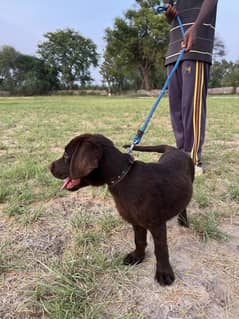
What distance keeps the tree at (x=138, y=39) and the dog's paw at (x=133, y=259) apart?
35.9 metres

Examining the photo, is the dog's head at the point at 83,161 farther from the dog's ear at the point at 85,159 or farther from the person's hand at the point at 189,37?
the person's hand at the point at 189,37

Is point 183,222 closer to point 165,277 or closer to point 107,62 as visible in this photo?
point 165,277

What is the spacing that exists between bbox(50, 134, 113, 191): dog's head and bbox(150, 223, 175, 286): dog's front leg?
37 cm

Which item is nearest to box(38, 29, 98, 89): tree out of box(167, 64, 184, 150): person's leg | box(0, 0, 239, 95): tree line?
box(0, 0, 239, 95): tree line

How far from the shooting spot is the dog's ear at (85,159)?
1226 millimetres

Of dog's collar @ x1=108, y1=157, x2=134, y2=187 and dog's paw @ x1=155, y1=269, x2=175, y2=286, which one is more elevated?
dog's collar @ x1=108, y1=157, x2=134, y2=187

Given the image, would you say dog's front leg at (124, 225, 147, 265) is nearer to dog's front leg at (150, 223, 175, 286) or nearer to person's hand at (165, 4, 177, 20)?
dog's front leg at (150, 223, 175, 286)

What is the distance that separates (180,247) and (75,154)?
89 centimetres

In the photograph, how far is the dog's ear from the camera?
4.02ft

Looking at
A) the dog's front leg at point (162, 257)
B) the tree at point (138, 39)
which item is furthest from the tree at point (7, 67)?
the dog's front leg at point (162, 257)

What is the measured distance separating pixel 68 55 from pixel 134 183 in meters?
52.7

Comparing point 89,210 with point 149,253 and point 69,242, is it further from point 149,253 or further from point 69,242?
point 149,253

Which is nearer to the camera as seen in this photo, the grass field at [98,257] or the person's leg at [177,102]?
the grass field at [98,257]

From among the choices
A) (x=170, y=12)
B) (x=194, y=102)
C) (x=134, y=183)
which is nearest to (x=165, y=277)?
(x=134, y=183)
